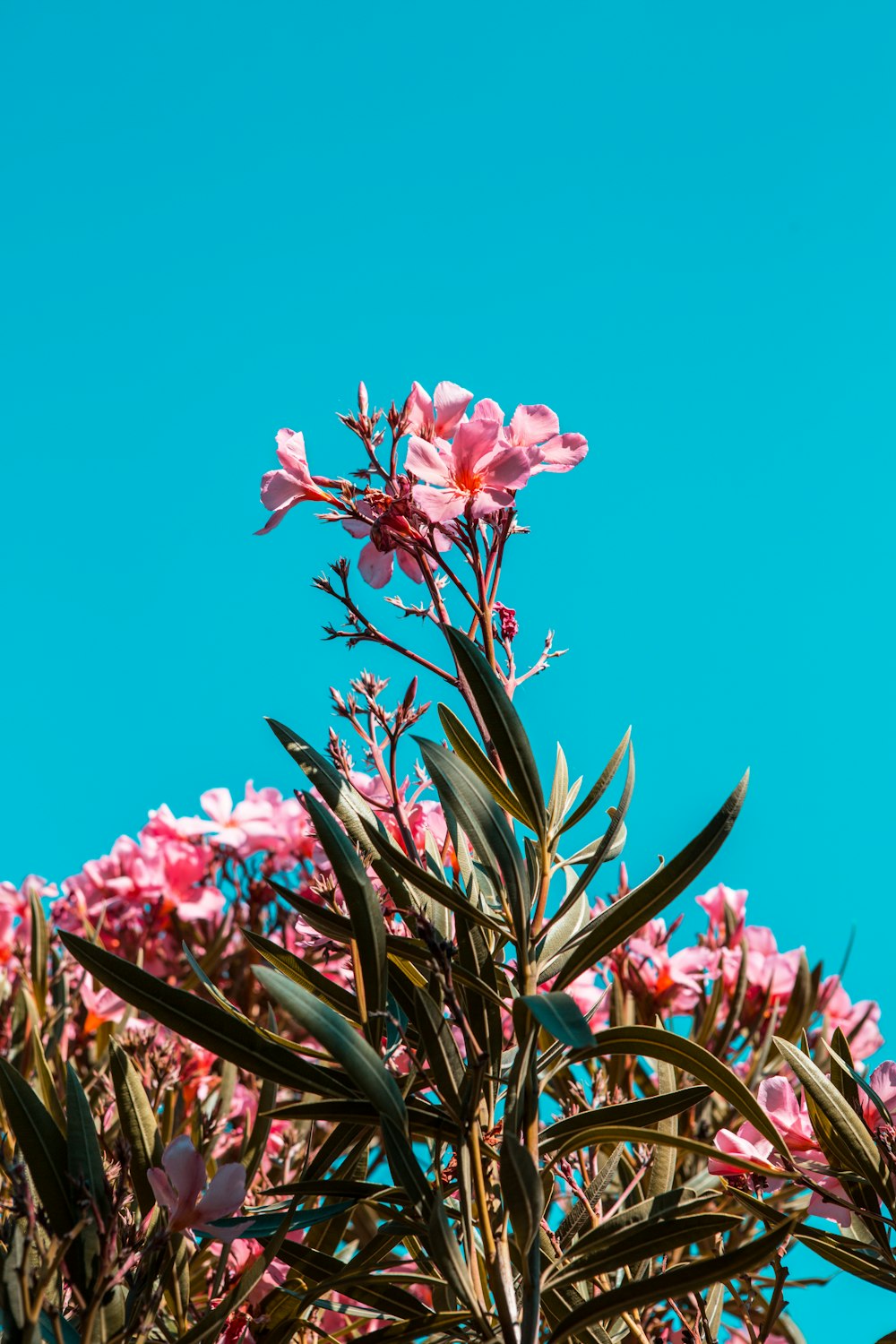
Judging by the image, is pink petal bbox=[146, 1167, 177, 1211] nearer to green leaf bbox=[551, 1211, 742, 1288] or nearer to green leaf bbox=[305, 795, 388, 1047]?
green leaf bbox=[305, 795, 388, 1047]

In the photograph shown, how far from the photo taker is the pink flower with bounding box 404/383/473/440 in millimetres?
1209

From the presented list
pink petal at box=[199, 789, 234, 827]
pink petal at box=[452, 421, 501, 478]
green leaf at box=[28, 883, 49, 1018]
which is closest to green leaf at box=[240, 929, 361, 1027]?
pink petal at box=[452, 421, 501, 478]

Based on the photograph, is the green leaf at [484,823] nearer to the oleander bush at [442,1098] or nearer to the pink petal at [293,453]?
the oleander bush at [442,1098]

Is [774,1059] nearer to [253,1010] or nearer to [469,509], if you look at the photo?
[253,1010]

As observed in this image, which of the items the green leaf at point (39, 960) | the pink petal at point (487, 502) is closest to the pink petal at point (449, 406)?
the pink petal at point (487, 502)

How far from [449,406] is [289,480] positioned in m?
0.18

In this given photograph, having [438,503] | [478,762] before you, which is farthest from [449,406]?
[478,762]

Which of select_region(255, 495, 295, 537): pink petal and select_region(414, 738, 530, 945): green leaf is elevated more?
select_region(255, 495, 295, 537): pink petal

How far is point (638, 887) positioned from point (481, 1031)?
0.18 meters

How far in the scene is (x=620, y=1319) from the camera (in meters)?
1.18

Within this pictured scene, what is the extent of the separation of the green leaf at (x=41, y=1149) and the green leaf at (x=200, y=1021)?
0.10 meters

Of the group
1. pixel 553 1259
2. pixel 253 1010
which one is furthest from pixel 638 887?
pixel 253 1010

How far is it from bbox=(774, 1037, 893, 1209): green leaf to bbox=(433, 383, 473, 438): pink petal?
0.67m

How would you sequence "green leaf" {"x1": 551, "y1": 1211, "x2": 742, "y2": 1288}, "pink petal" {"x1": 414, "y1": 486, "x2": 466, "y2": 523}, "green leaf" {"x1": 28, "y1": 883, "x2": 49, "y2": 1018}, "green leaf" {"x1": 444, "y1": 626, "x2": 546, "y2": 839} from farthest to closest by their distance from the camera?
"green leaf" {"x1": 28, "y1": 883, "x2": 49, "y2": 1018} → "pink petal" {"x1": 414, "y1": 486, "x2": 466, "y2": 523} → "green leaf" {"x1": 444, "y1": 626, "x2": 546, "y2": 839} → "green leaf" {"x1": 551, "y1": 1211, "x2": 742, "y2": 1288}
